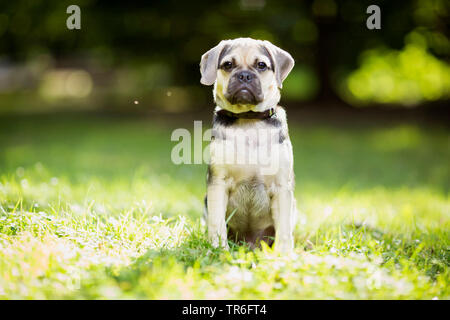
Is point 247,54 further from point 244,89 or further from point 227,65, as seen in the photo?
point 244,89

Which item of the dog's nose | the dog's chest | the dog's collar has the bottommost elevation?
the dog's chest

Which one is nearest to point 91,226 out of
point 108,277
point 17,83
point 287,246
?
point 108,277

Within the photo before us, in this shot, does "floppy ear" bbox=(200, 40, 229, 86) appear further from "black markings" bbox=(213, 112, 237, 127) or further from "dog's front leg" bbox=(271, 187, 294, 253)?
"dog's front leg" bbox=(271, 187, 294, 253)

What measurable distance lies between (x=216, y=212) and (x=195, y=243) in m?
0.30

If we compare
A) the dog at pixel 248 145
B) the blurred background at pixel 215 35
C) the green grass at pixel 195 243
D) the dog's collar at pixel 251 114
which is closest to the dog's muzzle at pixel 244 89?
the dog at pixel 248 145

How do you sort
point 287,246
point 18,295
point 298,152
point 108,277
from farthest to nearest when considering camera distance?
point 298,152 < point 287,246 < point 108,277 < point 18,295

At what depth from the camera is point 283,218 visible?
376 cm

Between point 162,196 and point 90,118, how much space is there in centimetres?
1212

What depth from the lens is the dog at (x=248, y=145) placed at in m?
3.70

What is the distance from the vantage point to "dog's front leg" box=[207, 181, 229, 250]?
368 centimetres

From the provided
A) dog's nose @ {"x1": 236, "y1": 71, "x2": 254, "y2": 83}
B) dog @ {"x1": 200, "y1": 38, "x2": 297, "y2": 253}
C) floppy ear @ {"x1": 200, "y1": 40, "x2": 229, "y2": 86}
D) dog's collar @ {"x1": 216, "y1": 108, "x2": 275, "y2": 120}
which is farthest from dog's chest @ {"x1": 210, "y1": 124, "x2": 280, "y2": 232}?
floppy ear @ {"x1": 200, "y1": 40, "x2": 229, "y2": 86}

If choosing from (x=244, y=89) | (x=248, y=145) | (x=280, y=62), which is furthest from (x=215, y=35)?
(x=248, y=145)

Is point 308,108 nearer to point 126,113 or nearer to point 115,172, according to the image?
point 126,113

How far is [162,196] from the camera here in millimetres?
5730
